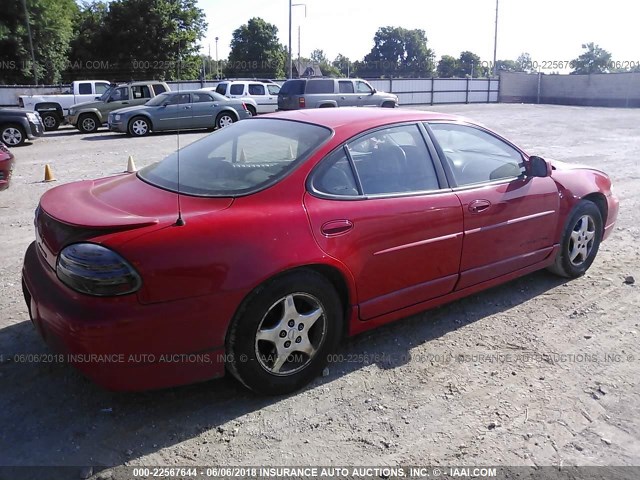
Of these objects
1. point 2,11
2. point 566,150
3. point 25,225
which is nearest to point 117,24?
point 2,11

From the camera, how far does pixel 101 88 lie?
2228 centimetres

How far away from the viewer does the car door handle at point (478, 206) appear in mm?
3854

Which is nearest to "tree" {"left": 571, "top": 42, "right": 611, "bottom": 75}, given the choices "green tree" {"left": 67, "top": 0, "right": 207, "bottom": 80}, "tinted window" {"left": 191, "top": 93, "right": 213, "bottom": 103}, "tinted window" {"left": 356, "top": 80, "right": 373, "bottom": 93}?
"green tree" {"left": 67, "top": 0, "right": 207, "bottom": 80}

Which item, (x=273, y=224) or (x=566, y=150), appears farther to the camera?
(x=566, y=150)

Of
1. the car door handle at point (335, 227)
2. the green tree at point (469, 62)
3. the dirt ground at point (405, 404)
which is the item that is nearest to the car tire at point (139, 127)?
the dirt ground at point (405, 404)

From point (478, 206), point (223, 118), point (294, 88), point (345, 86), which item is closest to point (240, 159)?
point (478, 206)

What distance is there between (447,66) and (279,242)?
113m

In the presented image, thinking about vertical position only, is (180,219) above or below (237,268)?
above

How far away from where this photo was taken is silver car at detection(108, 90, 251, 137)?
17.7 m

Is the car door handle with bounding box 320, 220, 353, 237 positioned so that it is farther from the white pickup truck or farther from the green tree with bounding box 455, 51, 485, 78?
the green tree with bounding box 455, 51, 485, 78

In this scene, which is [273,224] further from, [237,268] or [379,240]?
[379,240]

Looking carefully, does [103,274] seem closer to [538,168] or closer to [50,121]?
[538,168]

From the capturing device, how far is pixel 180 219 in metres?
2.81

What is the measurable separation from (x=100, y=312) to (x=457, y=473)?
6.02 ft
